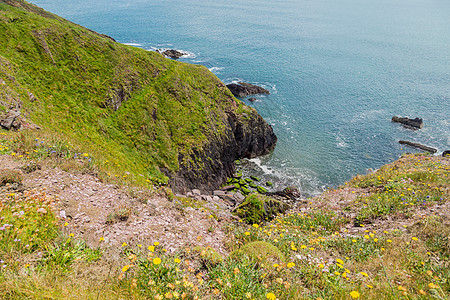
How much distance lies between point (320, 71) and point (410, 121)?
121ft

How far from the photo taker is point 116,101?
2867 centimetres

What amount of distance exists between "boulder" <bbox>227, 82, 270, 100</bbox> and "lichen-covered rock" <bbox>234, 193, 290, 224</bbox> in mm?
48976

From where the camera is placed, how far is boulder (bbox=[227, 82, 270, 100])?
66069mm

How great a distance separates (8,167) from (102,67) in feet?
79.7

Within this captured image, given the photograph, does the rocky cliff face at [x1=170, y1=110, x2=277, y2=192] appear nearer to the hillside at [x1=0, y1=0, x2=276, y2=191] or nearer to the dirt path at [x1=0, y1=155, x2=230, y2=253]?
the hillside at [x1=0, y1=0, x2=276, y2=191]

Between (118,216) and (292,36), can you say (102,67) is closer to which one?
(118,216)

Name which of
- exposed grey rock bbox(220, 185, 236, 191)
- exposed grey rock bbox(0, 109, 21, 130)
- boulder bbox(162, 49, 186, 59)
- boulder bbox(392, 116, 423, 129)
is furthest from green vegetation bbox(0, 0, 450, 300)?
boulder bbox(162, 49, 186, 59)

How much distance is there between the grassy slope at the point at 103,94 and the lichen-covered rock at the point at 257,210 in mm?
10358

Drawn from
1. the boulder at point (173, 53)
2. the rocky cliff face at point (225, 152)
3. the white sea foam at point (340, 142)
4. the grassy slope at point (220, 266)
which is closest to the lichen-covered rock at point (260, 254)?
the grassy slope at point (220, 266)

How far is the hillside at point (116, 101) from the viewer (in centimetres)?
2177

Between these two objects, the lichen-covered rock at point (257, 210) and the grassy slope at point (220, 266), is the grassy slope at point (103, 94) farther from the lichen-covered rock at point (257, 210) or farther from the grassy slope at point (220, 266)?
the lichen-covered rock at point (257, 210)

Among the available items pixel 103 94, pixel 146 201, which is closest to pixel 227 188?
→ pixel 103 94

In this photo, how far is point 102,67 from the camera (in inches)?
1201

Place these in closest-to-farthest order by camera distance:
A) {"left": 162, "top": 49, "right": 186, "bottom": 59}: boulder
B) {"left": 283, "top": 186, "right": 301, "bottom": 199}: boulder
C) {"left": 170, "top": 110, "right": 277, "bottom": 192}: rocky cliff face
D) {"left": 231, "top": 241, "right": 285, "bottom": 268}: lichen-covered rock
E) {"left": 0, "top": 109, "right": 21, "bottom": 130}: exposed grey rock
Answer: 1. {"left": 231, "top": 241, "right": 285, "bottom": 268}: lichen-covered rock
2. {"left": 0, "top": 109, "right": 21, "bottom": 130}: exposed grey rock
3. {"left": 170, "top": 110, "right": 277, "bottom": 192}: rocky cliff face
4. {"left": 283, "top": 186, "right": 301, "bottom": 199}: boulder
5. {"left": 162, "top": 49, "right": 186, "bottom": 59}: boulder
